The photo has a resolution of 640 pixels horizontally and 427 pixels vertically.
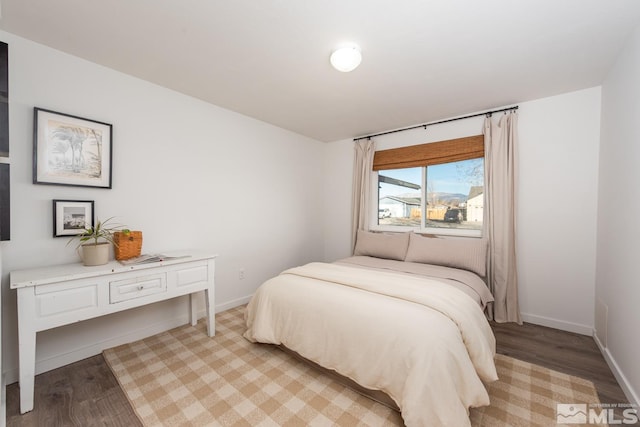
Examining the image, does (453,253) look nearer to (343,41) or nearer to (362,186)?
(362,186)

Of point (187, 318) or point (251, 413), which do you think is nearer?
point (251, 413)

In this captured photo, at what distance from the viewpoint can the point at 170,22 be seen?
1651 mm

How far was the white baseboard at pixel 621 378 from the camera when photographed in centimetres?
157

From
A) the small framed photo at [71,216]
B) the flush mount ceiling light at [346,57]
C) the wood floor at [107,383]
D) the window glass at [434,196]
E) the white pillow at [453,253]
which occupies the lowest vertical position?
the wood floor at [107,383]

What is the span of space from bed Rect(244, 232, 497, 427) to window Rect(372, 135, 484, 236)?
909 mm

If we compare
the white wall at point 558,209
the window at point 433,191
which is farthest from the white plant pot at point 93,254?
the white wall at point 558,209

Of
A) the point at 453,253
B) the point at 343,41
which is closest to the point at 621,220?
the point at 453,253

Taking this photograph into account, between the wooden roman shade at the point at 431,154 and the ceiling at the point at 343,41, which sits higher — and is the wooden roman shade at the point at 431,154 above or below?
below

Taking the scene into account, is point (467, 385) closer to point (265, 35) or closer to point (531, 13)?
point (531, 13)

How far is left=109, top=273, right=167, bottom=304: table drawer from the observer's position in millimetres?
1833

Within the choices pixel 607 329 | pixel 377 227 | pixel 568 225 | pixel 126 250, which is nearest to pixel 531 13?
pixel 568 225

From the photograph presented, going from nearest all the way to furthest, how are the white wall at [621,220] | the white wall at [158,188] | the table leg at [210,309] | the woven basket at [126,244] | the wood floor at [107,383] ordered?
the wood floor at [107,383] → the white wall at [621,220] → the white wall at [158,188] → the woven basket at [126,244] → the table leg at [210,309]

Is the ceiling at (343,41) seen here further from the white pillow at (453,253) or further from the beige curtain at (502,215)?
the white pillow at (453,253)

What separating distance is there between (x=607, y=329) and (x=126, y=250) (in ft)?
12.8
